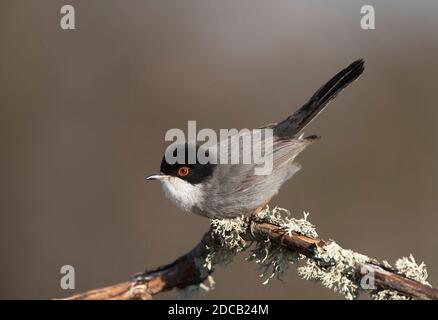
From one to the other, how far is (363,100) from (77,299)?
6531mm

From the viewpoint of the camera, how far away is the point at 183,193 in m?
4.84

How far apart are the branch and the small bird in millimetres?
308

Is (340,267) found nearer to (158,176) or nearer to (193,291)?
(193,291)

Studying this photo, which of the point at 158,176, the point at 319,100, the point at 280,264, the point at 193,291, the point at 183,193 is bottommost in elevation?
the point at 193,291

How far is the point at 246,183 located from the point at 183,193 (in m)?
0.57

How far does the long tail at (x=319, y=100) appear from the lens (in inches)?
203

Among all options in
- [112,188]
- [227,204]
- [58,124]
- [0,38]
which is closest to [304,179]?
[112,188]

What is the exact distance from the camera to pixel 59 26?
362 inches

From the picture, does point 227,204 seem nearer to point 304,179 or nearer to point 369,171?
point 304,179

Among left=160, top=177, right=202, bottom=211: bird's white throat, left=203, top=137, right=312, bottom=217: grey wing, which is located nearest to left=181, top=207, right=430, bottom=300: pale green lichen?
left=203, top=137, right=312, bottom=217: grey wing

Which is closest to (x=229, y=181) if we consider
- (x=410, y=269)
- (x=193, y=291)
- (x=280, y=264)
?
(x=193, y=291)

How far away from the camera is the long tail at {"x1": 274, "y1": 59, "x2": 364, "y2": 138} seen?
16.9 feet

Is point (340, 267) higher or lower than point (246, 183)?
Answer: lower
